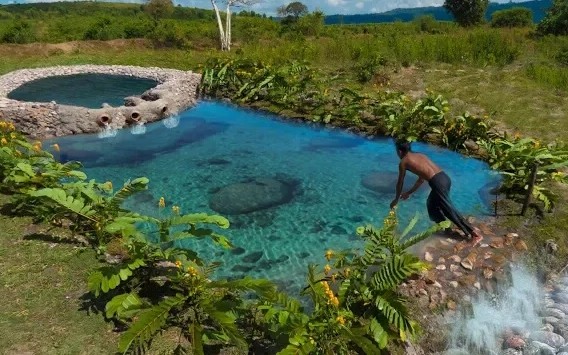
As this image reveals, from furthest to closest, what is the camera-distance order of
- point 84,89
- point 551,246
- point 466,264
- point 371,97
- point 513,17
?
point 513,17 < point 84,89 < point 371,97 < point 551,246 < point 466,264

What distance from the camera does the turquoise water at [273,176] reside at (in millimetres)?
7266

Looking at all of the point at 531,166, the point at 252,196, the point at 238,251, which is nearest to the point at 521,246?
the point at 531,166

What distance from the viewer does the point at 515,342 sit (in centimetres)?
519

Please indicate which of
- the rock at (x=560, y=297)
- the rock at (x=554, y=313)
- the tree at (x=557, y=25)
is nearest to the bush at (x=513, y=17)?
the tree at (x=557, y=25)

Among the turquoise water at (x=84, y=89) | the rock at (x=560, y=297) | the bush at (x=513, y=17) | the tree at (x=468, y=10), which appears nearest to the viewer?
the rock at (x=560, y=297)

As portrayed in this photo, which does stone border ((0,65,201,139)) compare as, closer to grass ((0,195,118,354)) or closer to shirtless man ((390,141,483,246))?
grass ((0,195,118,354))

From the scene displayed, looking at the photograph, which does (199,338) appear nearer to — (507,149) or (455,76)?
(507,149)

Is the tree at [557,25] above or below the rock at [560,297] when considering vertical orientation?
above

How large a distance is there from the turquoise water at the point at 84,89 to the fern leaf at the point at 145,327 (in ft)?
43.7

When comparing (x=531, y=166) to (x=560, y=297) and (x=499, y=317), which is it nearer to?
(x=560, y=297)

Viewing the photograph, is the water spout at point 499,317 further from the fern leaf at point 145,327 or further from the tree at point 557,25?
the tree at point 557,25

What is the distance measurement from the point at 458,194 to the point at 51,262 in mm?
7481

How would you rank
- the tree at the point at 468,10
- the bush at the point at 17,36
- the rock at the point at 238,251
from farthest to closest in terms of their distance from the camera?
the tree at the point at 468,10, the bush at the point at 17,36, the rock at the point at 238,251

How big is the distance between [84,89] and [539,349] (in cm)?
1890
